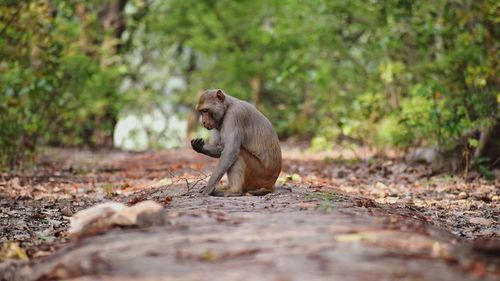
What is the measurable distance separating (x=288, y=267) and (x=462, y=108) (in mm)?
8842

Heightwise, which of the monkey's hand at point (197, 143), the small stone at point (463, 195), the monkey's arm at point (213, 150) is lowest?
the small stone at point (463, 195)

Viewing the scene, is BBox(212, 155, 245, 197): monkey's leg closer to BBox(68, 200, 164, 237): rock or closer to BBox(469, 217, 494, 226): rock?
BBox(68, 200, 164, 237): rock

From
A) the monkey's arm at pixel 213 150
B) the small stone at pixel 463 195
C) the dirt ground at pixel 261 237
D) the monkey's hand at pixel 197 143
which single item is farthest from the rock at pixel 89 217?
the small stone at pixel 463 195

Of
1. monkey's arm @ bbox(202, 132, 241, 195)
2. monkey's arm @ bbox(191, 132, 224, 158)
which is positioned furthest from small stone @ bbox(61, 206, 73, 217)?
monkey's arm @ bbox(191, 132, 224, 158)

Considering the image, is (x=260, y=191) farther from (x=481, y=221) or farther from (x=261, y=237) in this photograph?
(x=261, y=237)

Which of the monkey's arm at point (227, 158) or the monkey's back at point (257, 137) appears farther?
the monkey's back at point (257, 137)

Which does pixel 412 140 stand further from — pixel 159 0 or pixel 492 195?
pixel 159 0

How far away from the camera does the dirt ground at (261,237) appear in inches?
162

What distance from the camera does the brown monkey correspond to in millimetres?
8047

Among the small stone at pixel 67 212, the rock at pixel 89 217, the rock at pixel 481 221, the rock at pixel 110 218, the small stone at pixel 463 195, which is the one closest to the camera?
the rock at pixel 110 218

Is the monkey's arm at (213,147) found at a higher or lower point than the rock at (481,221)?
higher

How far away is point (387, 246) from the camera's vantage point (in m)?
4.60

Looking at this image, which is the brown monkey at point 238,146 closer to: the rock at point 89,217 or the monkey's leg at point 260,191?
the monkey's leg at point 260,191

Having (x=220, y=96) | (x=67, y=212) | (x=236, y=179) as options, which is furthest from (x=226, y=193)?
(x=67, y=212)
